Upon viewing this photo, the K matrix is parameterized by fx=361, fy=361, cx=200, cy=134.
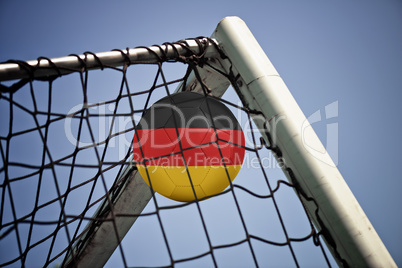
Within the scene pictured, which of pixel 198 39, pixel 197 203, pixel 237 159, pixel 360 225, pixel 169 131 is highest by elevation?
pixel 198 39

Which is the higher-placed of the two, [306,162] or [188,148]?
[188,148]

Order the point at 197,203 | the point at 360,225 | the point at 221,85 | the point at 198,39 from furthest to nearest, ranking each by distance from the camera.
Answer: the point at 221,85 < the point at 198,39 < the point at 197,203 < the point at 360,225

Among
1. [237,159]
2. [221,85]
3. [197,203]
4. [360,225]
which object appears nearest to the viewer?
[360,225]

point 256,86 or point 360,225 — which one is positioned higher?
point 256,86

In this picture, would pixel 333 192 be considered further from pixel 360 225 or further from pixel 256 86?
pixel 256 86

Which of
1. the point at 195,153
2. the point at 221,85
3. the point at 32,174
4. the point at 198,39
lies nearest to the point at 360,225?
the point at 195,153

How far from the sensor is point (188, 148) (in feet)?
5.34

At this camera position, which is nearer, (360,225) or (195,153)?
(360,225)

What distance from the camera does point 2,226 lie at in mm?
1789

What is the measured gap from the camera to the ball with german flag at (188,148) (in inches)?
64.8

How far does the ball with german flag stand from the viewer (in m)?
1.65

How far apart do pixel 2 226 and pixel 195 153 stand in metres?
1.04

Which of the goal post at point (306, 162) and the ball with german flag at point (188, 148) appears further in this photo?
the ball with german flag at point (188, 148)

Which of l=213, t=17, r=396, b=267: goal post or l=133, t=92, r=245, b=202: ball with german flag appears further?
l=133, t=92, r=245, b=202: ball with german flag
